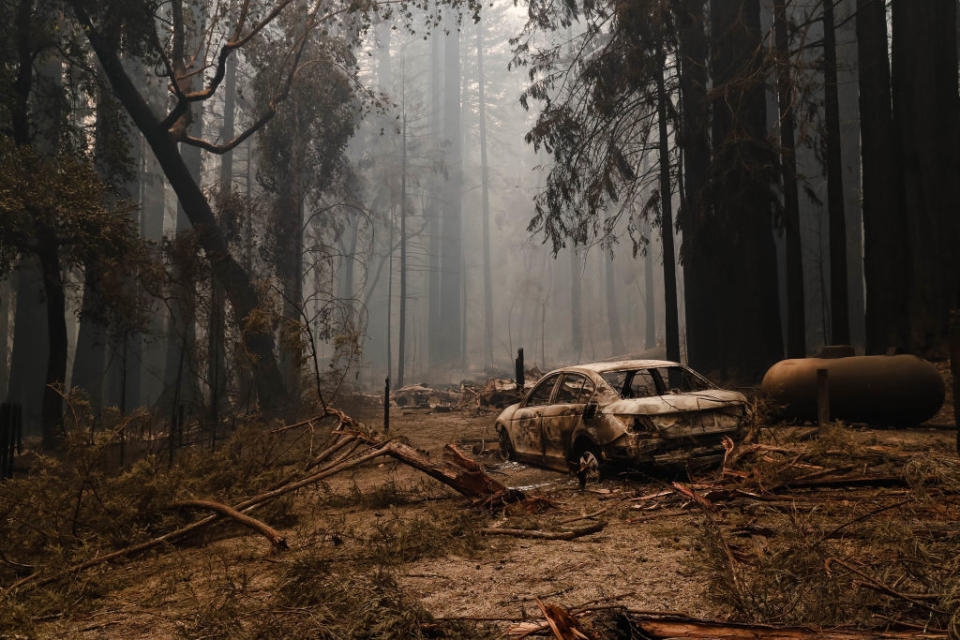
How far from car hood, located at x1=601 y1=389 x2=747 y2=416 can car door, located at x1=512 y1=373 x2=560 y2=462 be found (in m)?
1.47

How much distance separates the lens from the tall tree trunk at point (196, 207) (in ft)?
52.3

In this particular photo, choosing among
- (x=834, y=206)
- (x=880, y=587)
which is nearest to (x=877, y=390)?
(x=834, y=206)

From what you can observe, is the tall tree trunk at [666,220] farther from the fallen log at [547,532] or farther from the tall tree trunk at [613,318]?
the tall tree trunk at [613,318]

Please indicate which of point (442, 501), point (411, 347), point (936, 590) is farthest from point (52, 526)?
point (411, 347)

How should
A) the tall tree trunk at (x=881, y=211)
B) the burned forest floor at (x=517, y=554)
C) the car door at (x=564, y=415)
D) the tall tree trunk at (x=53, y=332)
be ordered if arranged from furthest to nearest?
1. the tall tree trunk at (x=53, y=332)
2. the tall tree trunk at (x=881, y=211)
3. the car door at (x=564, y=415)
4. the burned forest floor at (x=517, y=554)

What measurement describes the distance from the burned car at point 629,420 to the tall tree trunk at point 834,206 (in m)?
7.76

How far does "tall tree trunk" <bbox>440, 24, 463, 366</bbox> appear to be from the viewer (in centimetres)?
6288

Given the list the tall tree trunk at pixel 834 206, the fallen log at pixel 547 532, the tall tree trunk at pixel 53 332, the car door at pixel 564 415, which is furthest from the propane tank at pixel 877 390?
the tall tree trunk at pixel 53 332

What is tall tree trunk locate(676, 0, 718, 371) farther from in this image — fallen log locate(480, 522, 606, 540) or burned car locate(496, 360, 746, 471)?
fallen log locate(480, 522, 606, 540)

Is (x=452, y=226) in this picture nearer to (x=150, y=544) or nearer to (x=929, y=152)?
(x=929, y=152)

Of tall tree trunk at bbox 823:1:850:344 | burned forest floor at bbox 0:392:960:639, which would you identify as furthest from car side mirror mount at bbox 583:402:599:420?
tall tree trunk at bbox 823:1:850:344

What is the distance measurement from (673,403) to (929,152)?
389 inches

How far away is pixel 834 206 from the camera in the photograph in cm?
1390

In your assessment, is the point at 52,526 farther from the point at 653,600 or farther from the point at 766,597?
the point at 766,597
